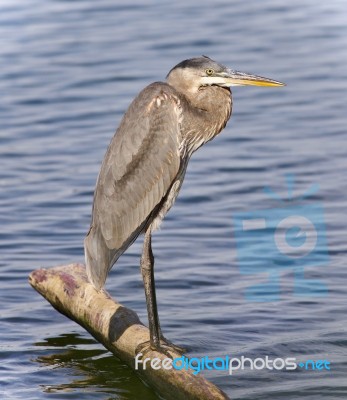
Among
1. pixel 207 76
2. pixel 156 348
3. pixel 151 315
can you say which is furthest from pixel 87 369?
pixel 207 76

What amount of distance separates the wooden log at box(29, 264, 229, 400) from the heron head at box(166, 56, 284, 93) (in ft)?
5.14

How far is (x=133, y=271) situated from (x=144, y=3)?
1264cm

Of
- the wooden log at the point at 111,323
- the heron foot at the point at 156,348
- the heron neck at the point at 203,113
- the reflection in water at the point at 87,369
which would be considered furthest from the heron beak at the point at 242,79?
the reflection in water at the point at 87,369

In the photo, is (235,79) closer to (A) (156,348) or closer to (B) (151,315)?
(B) (151,315)

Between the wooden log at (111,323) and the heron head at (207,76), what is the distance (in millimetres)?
1566

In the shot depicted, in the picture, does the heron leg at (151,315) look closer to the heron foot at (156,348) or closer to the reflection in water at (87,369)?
the heron foot at (156,348)

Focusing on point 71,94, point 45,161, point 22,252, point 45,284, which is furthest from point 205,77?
point 71,94

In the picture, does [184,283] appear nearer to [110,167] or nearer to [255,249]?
[255,249]

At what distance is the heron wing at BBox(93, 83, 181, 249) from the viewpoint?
797 cm

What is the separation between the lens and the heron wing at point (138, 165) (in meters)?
7.97

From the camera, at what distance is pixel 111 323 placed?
7.84m

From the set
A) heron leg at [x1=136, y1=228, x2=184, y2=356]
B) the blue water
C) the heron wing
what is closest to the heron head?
the heron wing

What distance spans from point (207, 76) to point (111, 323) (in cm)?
178

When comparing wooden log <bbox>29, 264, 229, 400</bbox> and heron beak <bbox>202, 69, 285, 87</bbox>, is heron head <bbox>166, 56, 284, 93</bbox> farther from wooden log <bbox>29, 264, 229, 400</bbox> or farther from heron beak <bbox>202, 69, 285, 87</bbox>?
wooden log <bbox>29, 264, 229, 400</bbox>
